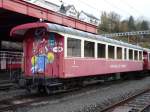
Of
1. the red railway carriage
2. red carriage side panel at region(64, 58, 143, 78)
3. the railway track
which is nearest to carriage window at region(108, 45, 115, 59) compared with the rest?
red carriage side panel at region(64, 58, 143, 78)

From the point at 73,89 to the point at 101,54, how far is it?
2944mm

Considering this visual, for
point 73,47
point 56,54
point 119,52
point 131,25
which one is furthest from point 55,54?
point 131,25

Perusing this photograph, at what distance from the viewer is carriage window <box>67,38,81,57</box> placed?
46.5 feet

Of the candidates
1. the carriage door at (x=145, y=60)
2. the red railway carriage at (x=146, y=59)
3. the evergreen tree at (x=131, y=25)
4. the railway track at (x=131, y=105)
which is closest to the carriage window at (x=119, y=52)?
the railway track at (x=131, y=105)

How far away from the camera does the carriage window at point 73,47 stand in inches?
558

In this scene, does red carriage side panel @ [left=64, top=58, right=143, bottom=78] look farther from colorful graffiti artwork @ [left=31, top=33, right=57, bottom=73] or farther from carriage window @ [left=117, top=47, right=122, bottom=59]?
colorful graffiti artwork @ [left=31, top=33, right=57, bottom=73]

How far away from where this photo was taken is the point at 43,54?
1428 centimetres

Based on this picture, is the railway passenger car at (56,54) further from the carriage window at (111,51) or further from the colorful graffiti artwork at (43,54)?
the carriage window at (111,51)

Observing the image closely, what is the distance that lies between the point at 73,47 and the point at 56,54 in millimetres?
995

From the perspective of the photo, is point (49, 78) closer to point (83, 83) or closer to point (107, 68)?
point (83, 83)

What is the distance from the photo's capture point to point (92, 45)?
16.4 meters

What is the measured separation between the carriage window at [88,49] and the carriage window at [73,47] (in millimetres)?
678

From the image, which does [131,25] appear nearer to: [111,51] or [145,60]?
[145,60]

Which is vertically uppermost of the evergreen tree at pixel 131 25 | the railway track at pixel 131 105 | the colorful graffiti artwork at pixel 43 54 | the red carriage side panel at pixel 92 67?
the evergreen tree at pixel 131 25
